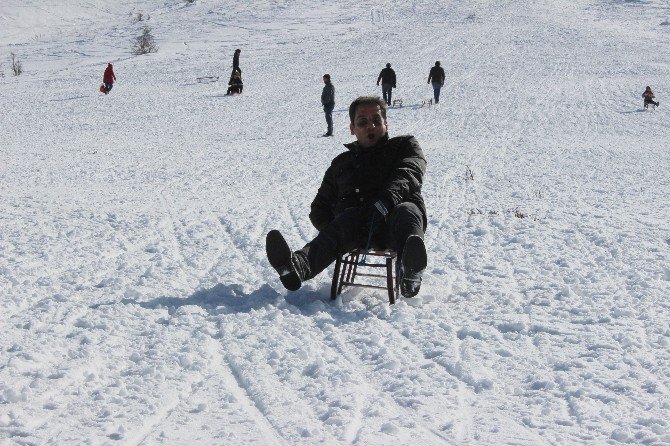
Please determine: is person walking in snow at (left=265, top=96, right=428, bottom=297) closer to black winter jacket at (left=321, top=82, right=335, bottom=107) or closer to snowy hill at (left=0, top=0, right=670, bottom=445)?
snowy hill at (left=0, top=0, right=670, bottom=445)

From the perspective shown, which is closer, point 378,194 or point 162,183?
point 378,194

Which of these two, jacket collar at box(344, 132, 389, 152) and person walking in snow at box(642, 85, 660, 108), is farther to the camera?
person walking in snow at box(642, 85, 660, 108)

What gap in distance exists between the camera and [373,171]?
16.0 ft

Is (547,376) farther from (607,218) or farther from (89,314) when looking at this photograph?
(607,218)

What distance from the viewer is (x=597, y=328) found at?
13.5 feet

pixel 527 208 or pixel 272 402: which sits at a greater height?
pixel 272 402

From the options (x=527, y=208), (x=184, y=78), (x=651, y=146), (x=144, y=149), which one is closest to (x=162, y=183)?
(x=144, y=149)

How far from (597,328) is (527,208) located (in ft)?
15.0

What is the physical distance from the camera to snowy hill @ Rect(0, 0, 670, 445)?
9.78 ft

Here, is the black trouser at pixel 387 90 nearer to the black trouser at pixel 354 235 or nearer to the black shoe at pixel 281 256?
the black trouser at pixel 354 235

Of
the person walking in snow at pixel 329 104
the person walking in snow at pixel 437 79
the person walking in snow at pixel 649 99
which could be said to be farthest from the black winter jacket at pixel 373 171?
the person walking in snow at pixel 649 99

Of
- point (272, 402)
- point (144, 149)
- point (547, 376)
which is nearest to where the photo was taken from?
point (272, 402)

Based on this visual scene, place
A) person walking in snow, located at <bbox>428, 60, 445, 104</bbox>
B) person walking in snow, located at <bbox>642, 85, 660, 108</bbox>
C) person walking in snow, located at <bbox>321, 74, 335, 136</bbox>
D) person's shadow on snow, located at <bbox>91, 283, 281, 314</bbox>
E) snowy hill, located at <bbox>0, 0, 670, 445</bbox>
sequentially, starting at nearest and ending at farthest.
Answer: snowy hill, located at <bbox>0, 0, 670, 445</bbox> < person's shadow on snow, located at <bbox>91, 283, 281, 314</bbox> < person walking in snow, located at <bbox>321, 74, 335, 136</bbox> < person walking in snow, located at <bbox>642, 85, 660, 108</bbox> < person walking in snow, located at <bbox>428, 60, 445, 104</bbox>

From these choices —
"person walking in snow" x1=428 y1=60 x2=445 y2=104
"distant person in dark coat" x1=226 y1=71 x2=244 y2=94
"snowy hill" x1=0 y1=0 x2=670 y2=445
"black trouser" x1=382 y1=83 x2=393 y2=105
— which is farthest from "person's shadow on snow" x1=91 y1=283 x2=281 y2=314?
"distant person in dark coat" x1=226 y1=71 x2=244 y2=94
